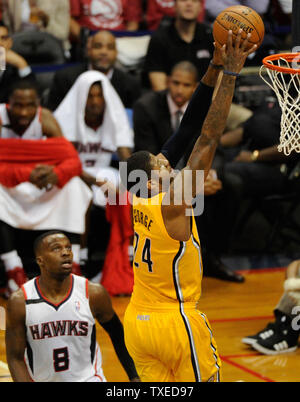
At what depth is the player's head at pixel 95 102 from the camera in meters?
7.42

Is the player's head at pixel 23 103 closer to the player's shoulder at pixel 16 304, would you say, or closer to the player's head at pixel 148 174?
the player's shoulder at pixel 16 304

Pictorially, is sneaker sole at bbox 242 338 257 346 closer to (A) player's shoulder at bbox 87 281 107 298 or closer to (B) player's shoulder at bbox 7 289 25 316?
(A) player's shoulder at bbox 87 281 107 298

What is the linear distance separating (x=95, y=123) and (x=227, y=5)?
244 centimetres

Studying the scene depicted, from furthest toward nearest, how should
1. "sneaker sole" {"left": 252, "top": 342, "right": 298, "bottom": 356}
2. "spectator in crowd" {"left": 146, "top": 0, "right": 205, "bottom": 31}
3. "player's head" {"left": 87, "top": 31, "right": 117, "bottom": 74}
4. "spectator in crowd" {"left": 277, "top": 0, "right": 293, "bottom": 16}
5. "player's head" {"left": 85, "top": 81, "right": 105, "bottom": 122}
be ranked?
1. "spectator in crowd" {"left": 277, "top": 0, "right": 293, "bottom": 16}
2. "spectator in crowd" {"left": 146, "top": 0, "right": 205, "bottom": 31}
3. "player's head" {"left": 87, "top": 31, "right": 117, "bottom": 74}
4. "player's head" {"left": 85, "top": 81, "right": 105, "bottom": 122}
5. "sneaker sole" {"left": 252, "top": 342, "right": 298, "bottom": 356}

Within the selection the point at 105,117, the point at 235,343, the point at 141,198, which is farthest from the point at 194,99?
the point at 105,117

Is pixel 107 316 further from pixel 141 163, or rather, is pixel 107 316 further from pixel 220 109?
pixel 220 109

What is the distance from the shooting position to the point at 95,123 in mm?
7547

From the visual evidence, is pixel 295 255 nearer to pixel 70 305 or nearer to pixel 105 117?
pixel 105 117

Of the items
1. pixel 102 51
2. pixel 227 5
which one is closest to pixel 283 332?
pixel 102 51

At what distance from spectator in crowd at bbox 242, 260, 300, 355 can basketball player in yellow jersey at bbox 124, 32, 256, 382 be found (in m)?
1.95

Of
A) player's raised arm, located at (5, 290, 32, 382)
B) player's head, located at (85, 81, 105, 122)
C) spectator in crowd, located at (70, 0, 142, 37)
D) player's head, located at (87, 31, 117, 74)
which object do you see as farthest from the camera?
spectator in crowd, located at (70, 0, 142, 37)

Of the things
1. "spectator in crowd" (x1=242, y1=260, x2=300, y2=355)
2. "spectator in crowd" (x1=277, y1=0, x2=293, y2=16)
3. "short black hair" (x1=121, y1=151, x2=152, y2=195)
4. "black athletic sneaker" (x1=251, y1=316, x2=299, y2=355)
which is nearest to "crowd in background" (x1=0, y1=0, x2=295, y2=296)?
"spectator in crowd" (x1=277, y1=0, x2=293, y2=16)

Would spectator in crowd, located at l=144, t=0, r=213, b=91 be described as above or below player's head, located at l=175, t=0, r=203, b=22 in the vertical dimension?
below

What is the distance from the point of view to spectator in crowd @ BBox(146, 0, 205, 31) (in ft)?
31.1
